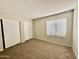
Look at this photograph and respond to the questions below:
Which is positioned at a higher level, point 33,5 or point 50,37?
point 33,5

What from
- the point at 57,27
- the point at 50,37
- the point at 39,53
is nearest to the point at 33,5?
the point at 39,53

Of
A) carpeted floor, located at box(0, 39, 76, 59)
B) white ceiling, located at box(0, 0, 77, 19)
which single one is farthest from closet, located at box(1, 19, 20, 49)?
white ceiling, located at box(0, 0, 77, 19)

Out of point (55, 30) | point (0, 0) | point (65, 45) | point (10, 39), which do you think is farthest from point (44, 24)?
point (0, 0)

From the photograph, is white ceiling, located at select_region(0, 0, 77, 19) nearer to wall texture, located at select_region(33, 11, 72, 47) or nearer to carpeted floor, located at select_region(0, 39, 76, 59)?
wall texture, located at select_region(33, 11, 72, 47)

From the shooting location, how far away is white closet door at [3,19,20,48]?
2994 mm

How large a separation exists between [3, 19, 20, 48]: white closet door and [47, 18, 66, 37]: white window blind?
233cm

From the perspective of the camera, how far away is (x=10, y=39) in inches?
127

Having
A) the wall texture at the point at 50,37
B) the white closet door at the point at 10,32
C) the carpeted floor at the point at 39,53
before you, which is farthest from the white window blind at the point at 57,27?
the white closet door at the point at 10,32

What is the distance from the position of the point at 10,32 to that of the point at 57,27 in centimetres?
292

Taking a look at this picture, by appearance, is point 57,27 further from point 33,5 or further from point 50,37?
point 33,5

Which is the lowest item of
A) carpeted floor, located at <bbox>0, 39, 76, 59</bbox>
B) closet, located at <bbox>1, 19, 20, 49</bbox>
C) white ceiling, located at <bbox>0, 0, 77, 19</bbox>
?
carpeted floor, located at <bbox>0, 39, 76, 59</bbox>

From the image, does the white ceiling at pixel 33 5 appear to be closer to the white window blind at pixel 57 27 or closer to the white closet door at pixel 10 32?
the white closet door at pixel 10 32

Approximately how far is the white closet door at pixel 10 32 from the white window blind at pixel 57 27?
2.33 meters

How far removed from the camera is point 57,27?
3.84 m
